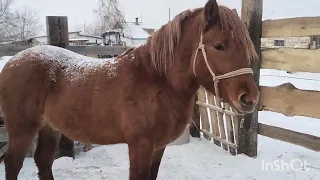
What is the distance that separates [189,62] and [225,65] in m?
0.35

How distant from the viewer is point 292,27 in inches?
140

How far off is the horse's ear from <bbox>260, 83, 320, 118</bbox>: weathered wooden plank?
2067mm

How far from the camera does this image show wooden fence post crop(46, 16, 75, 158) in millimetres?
4156

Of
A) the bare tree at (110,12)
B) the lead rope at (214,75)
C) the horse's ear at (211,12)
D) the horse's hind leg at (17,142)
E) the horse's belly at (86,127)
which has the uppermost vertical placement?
the bare tree at (110,12)

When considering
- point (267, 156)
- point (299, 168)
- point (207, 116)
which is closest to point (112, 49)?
point (207, 116)

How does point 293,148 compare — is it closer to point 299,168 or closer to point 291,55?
point 299,168

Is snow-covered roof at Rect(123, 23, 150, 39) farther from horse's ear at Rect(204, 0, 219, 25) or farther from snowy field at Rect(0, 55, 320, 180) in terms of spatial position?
horse's ear at Rect(204, 0, 219, 25)

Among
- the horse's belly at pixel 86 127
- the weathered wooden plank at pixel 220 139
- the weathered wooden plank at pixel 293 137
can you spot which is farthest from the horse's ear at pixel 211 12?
the weathered wooden plank at pixel 220 139

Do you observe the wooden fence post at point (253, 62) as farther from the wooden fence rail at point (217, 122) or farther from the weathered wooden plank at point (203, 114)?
the weathered wooden plank at point (203, 114)

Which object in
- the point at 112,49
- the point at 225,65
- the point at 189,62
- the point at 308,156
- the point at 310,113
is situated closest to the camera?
the point at 225,65

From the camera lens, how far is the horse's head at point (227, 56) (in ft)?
5.71

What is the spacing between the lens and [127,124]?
2.20m

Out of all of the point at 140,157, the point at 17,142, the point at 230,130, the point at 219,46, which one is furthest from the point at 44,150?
the point at 230,130
